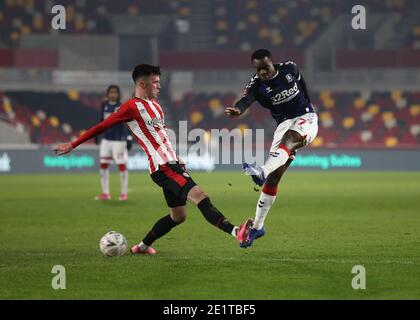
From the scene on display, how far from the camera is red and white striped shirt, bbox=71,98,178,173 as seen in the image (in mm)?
8414

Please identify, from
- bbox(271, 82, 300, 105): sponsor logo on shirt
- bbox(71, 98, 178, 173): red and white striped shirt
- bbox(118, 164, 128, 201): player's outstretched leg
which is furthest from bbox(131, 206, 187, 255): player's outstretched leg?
bbox(118, 164, 128, 201): player's outstretched leg

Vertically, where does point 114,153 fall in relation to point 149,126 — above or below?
above

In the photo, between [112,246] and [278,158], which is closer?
[112,246]

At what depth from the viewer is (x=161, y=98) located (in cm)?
3753

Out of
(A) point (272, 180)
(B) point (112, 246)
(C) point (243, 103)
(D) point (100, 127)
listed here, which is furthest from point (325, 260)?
(D) point (100, 127)

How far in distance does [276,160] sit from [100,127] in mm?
2035

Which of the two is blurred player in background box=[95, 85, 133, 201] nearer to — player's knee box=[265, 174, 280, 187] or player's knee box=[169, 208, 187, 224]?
player's knee box=[265, 174, 280, 187]

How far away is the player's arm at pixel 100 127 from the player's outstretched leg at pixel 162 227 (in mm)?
1147

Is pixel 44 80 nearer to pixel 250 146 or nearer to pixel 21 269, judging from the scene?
pixel 250 146

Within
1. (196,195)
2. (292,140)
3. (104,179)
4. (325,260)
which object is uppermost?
(104,179)

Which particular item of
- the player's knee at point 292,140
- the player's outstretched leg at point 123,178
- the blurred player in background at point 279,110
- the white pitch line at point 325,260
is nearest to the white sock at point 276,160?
the blurred player in background at point 279,110

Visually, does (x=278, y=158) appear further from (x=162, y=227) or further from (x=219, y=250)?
(x=162, y=227)

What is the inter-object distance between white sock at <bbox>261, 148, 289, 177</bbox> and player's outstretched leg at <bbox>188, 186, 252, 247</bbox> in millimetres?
809

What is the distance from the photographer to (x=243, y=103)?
9.23 metres
